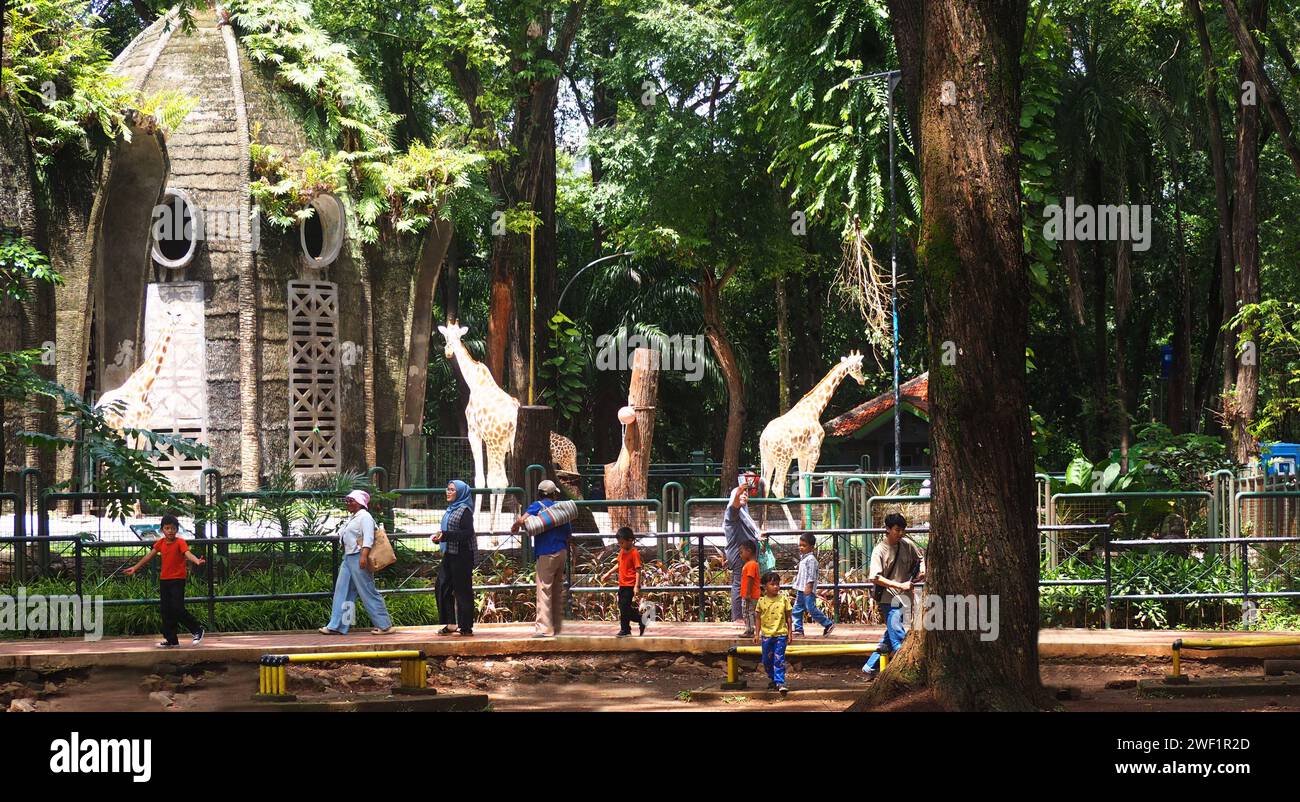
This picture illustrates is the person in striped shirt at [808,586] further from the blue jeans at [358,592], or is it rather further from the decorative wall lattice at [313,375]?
the decorative wall lattice at [313,375]

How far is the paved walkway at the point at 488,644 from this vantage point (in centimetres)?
1466

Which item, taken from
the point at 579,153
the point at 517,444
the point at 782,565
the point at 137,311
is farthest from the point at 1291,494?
the point at 579,153

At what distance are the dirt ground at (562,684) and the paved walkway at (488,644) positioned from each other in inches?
4.1

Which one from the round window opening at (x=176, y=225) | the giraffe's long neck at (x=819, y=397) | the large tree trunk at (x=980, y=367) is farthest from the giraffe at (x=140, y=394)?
the large tree trunk at (x=980, y=367)

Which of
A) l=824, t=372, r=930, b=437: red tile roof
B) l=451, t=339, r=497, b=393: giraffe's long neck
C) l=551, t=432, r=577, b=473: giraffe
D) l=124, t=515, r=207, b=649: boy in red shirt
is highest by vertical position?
l=451, t=339, r=497, b=393: giraffe's long neck

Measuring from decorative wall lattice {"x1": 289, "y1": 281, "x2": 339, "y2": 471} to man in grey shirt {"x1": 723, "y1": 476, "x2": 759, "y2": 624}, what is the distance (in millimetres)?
9804

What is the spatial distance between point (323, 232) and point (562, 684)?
1232cm

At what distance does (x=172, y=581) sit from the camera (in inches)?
600

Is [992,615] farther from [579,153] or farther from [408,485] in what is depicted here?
[579,153]

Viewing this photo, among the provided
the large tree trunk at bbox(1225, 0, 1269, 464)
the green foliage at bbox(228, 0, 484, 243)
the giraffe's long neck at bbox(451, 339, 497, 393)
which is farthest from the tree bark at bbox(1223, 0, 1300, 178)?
the green foliage at bbox(228, 0, 484, 243)

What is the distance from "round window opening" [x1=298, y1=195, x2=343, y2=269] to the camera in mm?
24391

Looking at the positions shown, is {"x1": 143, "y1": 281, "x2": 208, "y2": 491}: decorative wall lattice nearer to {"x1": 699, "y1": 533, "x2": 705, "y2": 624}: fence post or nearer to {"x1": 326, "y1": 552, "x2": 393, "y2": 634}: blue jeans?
{"x1": 326, "y1": 552, "x2": 393, "y2": 634}: blue jeans

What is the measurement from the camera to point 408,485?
90.5 ft

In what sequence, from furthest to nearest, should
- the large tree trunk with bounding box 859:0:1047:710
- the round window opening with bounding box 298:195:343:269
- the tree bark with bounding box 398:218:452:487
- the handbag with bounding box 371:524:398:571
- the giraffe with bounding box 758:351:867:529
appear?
the tree bark with bounding box 398:218:452:487, the giraffe with bounding box 758:351:867:529, the round window opening with bounding box 298:195:343:269, the handbag with bounding box 371:524:398:571, the large tree trunk with bounding box 859:0:1047:710
